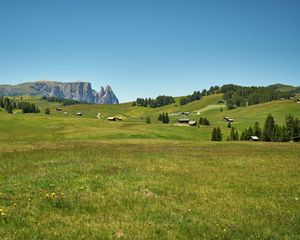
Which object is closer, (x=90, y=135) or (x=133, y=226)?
(x=133, y=226)

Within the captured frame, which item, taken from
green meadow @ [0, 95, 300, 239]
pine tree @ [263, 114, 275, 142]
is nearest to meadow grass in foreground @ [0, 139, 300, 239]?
green meadow @ [0, 95, 300, 239]

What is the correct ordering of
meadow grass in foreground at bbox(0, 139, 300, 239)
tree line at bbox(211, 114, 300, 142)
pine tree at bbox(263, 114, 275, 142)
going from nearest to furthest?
meadow grass in foreground at bbox(0, 139, 300, 239) < tree line at bbox(211, 114, 300, 142) < pine tree at bbox(263, 114, 275, 142)

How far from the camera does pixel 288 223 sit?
13.9 metres

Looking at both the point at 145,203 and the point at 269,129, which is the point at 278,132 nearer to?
the point at 269,129

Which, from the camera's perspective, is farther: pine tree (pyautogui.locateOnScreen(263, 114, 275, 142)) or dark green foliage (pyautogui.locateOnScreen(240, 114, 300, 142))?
pine tree (pyautogui.locateOnScreen(263, 114, 275, 142))

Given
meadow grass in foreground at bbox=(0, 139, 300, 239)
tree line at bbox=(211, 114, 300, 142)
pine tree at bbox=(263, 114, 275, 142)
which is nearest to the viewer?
meadow grass in foreground at bbox=(0, 139, 300, 239)

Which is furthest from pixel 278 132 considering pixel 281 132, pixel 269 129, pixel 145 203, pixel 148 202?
pixel 145 203

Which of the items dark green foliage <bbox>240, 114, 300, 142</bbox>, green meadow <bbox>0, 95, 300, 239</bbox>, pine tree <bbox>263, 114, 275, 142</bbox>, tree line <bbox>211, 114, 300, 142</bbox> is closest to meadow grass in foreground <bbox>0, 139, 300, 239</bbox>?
green meadow <bbox>0, 95, 300, 239</bbox>

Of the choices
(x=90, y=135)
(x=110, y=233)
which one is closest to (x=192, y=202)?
(x=110, y=233)

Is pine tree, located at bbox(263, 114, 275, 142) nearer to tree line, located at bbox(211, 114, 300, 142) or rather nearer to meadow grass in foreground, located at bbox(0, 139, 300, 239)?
tree line, located at bbox(211, 114, 300, 142)

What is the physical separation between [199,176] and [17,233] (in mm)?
Answer: 15615

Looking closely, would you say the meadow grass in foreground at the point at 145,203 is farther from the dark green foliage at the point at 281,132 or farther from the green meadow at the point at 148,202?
the dark green foliage at the point at 281,132

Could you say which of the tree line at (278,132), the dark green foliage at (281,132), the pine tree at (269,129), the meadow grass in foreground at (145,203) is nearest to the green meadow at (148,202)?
the meadow grass in foreground at (145,203)

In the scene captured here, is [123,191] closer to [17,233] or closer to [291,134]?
[17,233]
